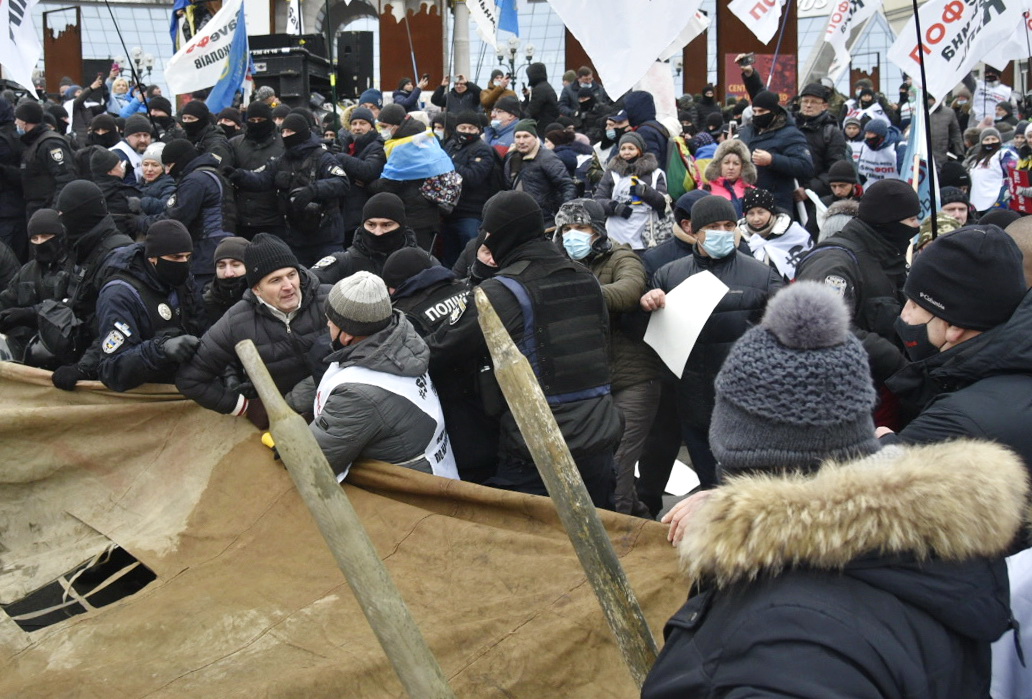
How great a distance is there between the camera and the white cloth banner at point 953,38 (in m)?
6.39

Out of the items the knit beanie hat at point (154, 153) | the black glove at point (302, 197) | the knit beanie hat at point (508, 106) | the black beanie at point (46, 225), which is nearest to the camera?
the black beanie at point (46, 225)

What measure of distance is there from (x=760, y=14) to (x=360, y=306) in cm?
773

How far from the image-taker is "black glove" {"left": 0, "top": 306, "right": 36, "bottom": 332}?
5875mm

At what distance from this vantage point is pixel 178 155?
796 centimetres

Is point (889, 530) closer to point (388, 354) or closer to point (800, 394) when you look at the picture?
point (800, 394)

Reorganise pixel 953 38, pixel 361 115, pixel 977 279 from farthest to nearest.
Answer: pixel 361 115
pixel 953 38
pixel 977 279

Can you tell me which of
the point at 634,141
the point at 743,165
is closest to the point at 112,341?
the point at 634,141

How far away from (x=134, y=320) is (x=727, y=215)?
10.1 feet

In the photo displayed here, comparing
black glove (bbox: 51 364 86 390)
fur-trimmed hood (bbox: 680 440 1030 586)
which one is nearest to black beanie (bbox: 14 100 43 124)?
black glove (bbox: 51 364 86 390)

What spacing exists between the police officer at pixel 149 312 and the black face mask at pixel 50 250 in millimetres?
1155

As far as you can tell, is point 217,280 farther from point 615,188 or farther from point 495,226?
point 615,188

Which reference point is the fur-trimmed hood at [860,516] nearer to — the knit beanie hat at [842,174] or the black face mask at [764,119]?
the knit beanie hat at [842,174]

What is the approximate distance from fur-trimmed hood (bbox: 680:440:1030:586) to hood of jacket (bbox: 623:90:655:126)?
788 centimetres

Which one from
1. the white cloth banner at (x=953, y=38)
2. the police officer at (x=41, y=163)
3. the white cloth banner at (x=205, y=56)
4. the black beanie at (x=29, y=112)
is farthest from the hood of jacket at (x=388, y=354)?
the white cloth banner at (x=205, y=56)
